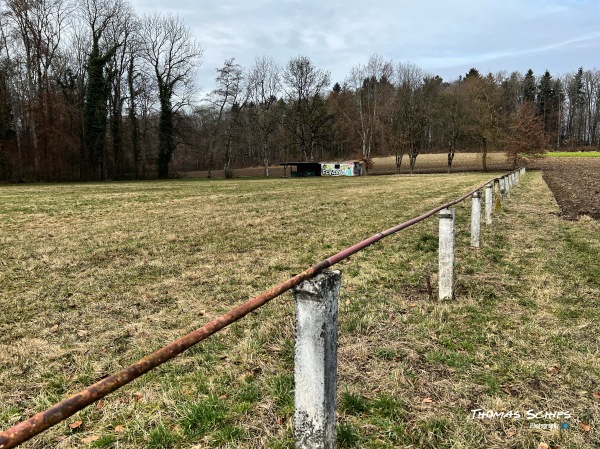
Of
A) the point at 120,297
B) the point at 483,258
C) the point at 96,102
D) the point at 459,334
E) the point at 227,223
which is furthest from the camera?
the point at 96,102

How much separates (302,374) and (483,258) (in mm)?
5865

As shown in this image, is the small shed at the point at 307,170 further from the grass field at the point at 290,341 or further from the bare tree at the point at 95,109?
the grass field at the point at 290,341

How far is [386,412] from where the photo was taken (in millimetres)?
2863

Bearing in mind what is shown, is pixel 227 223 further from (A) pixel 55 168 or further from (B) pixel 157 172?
(B) pixel 157 172

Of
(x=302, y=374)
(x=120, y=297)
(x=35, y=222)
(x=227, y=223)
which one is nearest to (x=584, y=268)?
(x=302, y=374)

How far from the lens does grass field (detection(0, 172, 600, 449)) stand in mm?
2744

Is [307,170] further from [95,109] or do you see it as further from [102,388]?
[102,388]

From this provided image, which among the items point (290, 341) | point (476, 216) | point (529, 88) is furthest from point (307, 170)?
point (529, 88)

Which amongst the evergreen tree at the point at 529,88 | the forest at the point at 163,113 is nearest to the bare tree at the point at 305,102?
the forest at the point at 163,113

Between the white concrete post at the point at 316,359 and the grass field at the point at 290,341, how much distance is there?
0.50 meters

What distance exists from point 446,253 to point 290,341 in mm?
2189

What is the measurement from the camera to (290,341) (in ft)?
13.4

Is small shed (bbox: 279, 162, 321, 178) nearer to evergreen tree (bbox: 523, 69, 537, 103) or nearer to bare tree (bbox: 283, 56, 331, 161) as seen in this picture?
bare tree (bbox: 283, 56, 331, 161)

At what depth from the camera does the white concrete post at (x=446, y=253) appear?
4891 millimetres
